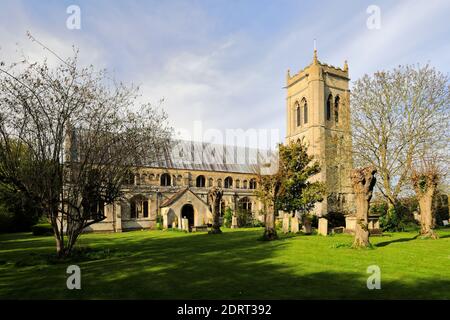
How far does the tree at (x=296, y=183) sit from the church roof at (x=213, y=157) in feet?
40.0

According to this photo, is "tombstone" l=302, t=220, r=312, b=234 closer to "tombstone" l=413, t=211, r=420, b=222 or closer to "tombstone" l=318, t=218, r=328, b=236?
"tombstone" l=318, t=218, r=328, b=236

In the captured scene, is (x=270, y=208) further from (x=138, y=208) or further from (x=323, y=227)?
(x=138, y=208)

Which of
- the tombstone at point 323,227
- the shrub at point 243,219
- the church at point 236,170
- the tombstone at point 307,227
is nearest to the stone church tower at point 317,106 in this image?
the church at point 236,170

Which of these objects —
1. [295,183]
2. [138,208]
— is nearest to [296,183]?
[295,183]

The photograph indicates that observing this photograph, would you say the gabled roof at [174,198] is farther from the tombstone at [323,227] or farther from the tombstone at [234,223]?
the tombstone at [323,227]

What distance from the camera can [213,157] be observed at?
5081 centimetres

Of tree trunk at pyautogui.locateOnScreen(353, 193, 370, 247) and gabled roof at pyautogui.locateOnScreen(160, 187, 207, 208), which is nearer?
tree trunk at pyautogui.locateOnScreen(353, 193, 370, 247)

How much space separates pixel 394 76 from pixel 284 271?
24.3 meters

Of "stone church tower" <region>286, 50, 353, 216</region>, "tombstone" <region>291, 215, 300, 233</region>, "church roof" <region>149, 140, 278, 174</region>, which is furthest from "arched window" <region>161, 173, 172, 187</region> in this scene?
"tombstone" <region>291, 215, 300, 233</region>

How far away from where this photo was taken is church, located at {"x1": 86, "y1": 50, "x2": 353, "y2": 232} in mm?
36656

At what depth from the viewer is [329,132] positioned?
49094 millimetres

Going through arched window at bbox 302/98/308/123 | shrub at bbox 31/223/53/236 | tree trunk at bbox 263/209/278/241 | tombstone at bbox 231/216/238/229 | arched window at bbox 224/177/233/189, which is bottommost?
tombstone at bbox 231/216/238/229

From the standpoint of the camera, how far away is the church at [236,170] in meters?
36.7
